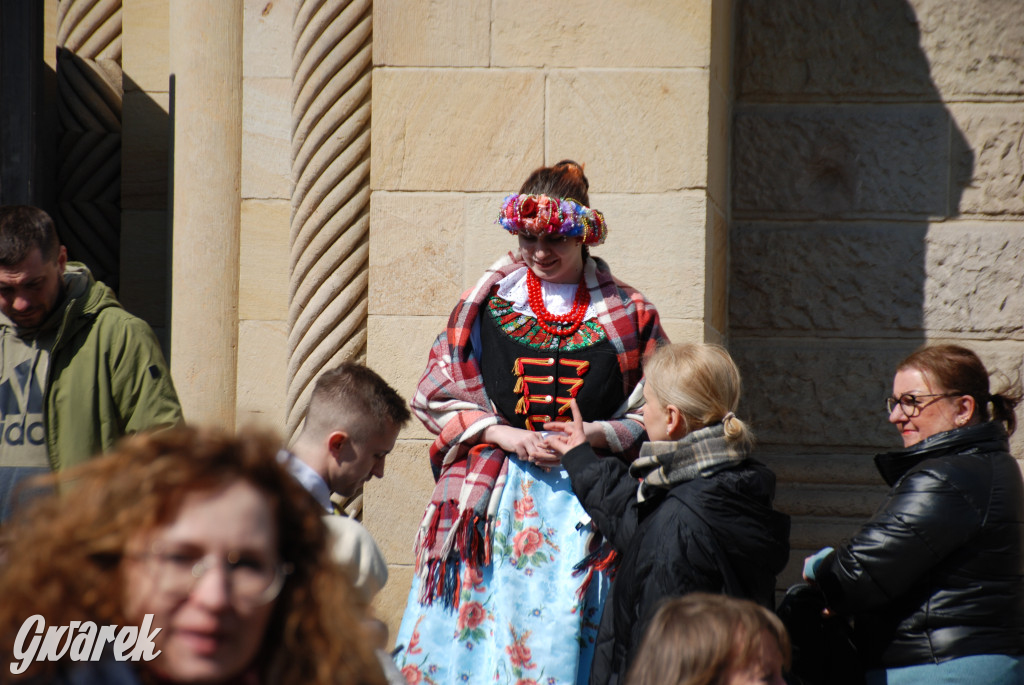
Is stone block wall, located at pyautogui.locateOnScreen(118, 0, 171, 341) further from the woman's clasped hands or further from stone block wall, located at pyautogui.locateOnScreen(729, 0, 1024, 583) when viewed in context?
stone block wall, located at pyautogui.locateOnScreen(729, 0, 1024, 583)

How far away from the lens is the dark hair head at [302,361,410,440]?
2322 millimetres

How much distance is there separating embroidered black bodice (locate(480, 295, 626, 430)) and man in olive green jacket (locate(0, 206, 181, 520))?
3.12 feet

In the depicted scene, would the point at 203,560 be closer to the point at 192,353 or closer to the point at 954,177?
the point at 192,353

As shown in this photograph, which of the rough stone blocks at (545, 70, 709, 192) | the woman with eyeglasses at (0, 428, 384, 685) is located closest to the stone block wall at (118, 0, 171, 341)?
the rough stone blocks at (545, 70, 709, 192)

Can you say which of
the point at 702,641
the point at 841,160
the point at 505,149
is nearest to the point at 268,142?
the point at 505,149

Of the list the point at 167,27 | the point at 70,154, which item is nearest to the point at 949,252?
the point at 167,27

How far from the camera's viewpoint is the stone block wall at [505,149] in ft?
12.6

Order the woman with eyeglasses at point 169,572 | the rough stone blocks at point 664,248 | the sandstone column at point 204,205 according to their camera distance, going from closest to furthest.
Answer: the woman with eyeglasses at point 169,572 < the rough stone blocks at point 664,248 < the sandstone column at point 204,205

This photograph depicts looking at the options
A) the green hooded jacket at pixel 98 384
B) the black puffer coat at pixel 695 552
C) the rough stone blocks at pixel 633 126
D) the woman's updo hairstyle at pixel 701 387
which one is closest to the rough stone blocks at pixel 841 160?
the rough stone blocks at pixel 633 126

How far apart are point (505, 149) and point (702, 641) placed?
2468 millimetres

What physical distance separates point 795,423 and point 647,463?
207 centimetres

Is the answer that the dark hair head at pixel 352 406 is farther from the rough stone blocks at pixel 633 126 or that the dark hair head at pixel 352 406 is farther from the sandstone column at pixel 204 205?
the sandstone column at pixel 204 205

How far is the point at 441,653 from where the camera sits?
2.92 m

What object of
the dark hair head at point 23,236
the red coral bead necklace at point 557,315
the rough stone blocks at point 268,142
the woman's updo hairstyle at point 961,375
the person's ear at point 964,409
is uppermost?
the rough stone blocks at point 268,142
